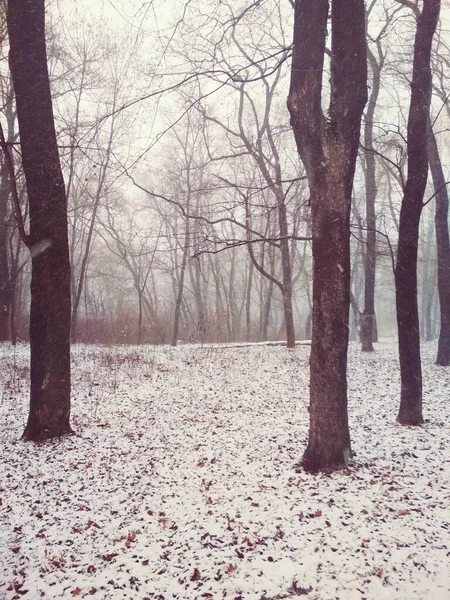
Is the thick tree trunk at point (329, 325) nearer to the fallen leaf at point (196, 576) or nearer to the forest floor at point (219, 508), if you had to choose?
the forest floor at point (219, 508)

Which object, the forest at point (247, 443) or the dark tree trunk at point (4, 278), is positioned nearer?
the forest at point (247, 443)

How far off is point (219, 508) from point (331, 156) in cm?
351

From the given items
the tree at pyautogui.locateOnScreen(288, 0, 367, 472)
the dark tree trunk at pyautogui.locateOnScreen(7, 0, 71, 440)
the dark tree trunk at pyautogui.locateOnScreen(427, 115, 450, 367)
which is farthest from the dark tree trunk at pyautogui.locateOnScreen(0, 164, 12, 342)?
the dark tree trunk at pyautogui.locateOnScreen(427, 115, 450, 367)

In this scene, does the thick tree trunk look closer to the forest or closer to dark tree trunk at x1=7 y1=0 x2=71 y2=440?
the forest

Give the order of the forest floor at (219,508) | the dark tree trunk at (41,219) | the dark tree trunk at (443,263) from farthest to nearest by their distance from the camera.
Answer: the dark tree trunk at (443,263) < the dark tree trunk at (41,219) < the forest floor at (219,508)

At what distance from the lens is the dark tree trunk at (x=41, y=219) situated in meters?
5.04

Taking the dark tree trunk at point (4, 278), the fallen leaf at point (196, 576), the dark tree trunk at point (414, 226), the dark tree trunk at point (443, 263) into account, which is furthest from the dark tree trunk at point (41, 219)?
the dark tree trunk at point (4, 278)

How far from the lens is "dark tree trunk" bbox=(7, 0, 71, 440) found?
5.04 metres

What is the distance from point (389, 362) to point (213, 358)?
16.1ft

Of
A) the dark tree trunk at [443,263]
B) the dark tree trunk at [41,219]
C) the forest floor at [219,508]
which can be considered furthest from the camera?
the dark tree trunk at [443,263]

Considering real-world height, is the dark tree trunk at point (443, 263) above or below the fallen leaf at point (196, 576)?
above

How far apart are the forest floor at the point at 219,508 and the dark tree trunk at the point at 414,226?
1.98 feet

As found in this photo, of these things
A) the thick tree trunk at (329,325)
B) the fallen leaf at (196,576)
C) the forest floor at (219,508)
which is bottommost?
the fallen leaf at (196,576)

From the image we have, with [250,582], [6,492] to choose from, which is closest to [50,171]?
[6,492]
